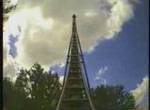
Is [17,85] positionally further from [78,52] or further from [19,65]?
[78,52]

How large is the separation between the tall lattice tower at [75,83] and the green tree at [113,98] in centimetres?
5

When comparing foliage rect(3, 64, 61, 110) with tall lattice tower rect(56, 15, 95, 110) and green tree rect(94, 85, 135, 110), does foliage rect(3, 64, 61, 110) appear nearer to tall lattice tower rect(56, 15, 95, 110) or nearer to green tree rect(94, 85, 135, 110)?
tall lattice tower rect(56, 15, 95, 110)

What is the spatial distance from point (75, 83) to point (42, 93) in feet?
0.60

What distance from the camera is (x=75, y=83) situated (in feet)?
8.52

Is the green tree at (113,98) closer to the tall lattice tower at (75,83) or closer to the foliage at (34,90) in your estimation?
the tall lattice tower at (75,83)

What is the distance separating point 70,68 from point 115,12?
15.0 inches

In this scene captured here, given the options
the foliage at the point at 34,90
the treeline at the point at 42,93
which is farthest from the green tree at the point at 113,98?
the foliage at the point at 34,90

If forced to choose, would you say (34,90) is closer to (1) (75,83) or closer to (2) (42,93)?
(2) (42,93)

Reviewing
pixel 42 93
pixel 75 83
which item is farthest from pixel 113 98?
pixel 42 93

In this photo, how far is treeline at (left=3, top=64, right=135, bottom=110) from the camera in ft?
8.52

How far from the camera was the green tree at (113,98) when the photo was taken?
8.62ft

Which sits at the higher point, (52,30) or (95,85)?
(52,30)

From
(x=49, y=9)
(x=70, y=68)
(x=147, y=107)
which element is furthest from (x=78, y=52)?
(x=147, y=107)

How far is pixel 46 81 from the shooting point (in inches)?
104
